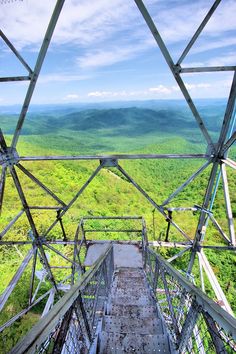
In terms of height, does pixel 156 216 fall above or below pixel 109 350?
above

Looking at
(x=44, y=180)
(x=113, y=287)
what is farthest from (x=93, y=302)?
(x=44, y=180)

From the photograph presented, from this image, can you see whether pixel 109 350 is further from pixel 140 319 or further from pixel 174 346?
pixel 140 319

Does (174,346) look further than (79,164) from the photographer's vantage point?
No

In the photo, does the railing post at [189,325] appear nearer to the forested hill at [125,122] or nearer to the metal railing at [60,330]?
the metal railing at [60,330]

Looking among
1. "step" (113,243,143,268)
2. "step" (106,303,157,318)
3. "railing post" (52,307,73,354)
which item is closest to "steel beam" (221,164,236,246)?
"step" (106,303,157,318)

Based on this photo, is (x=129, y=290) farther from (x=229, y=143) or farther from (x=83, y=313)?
(x=229, y=143)

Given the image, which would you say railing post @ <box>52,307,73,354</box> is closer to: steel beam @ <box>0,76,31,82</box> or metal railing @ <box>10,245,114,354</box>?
metal railing @ <box>10,245,114,354</box>

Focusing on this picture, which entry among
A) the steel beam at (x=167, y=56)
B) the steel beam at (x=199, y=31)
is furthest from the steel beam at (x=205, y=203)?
the steel beam at (x=199, y=31)
